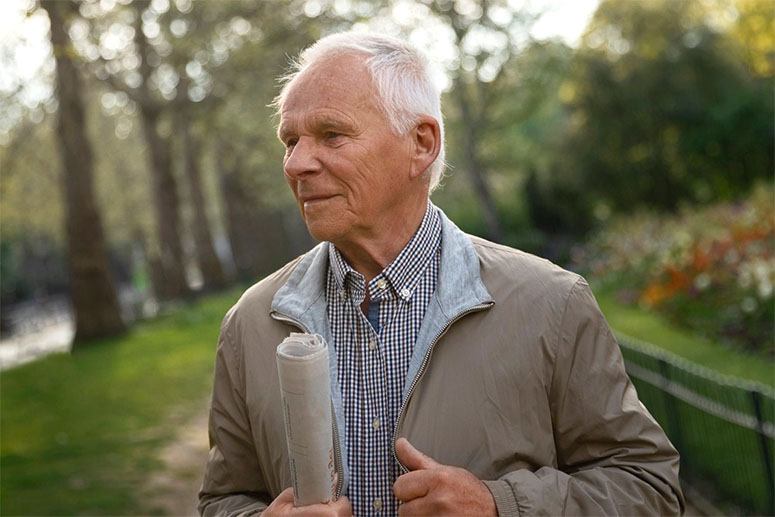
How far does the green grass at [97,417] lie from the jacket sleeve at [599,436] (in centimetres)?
584

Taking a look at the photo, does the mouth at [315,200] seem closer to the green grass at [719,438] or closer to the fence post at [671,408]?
the green grass at [719,438]

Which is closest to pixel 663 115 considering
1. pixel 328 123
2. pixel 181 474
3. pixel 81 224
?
pixel 81 224

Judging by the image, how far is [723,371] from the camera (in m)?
8.92

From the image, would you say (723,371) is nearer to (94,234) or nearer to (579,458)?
(579,458)

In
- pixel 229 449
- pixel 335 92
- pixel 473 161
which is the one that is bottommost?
pixel 473 161

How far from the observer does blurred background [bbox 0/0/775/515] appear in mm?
8016

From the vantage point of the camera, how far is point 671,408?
688 cm

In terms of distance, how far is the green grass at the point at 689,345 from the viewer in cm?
879

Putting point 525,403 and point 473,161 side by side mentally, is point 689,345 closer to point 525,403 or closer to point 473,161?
point 525,403

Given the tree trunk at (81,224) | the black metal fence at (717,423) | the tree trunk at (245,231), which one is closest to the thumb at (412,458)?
the black metal fence at (717,423)

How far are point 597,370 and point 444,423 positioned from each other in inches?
14.7

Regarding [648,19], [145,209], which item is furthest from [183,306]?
[145,209]

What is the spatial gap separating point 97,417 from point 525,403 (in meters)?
9.55

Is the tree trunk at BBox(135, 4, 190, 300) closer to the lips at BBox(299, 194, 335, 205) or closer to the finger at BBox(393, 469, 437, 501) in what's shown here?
the lips at BBox(299, 194, 335, 205)
